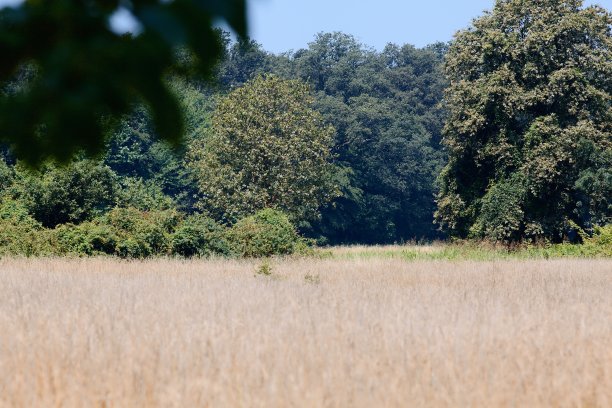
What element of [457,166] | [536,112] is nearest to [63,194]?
[457,166]

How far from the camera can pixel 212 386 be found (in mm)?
5984

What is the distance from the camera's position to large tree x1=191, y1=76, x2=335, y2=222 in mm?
45281

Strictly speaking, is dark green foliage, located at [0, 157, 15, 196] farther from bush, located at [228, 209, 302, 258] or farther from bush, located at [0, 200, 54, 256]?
bush, located at [228, 209, 302, 258]

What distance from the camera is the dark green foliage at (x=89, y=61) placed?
2066mm

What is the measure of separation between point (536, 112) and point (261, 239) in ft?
55.8

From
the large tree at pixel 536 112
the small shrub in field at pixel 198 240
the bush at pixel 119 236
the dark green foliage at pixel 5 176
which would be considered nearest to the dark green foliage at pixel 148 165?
the dark green foliage at pixel 5 176

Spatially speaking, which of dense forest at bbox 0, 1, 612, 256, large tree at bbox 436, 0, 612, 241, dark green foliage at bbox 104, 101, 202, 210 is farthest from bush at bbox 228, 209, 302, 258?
dark green foliage at bbox 104, 101, 202, 210

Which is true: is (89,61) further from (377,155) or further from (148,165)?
(377,155)

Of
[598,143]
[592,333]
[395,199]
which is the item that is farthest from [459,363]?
[395,199]

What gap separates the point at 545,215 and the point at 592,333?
32.0 m

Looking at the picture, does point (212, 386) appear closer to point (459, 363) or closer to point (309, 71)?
point (459, 363)

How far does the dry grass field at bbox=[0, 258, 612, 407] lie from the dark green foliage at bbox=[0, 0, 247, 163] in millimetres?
3553

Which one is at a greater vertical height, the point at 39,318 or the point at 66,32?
the point at 66,32

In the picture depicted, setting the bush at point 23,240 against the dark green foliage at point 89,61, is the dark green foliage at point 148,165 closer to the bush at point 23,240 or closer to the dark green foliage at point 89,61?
the bush at point 23,240
